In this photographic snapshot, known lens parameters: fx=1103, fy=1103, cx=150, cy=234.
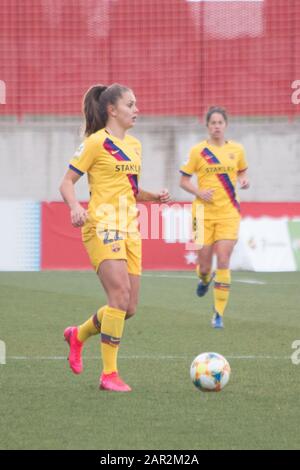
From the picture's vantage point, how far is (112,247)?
6.52 metres

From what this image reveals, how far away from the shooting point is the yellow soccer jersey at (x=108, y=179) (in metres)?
6.58

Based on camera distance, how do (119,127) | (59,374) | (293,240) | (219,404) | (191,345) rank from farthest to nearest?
(293,240) → (191,345) → (59,374) → (119,127) → (219,404)

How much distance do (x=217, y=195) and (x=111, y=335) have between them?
169 inches

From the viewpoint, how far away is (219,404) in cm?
605

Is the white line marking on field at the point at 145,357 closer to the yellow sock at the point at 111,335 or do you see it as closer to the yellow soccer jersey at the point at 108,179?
the yellow sock at the point at 111,335

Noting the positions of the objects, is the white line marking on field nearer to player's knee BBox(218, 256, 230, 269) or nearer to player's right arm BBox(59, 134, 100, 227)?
player's right arm BBox(59, 134, 100, 227)

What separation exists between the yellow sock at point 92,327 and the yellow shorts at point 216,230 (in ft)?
12.1

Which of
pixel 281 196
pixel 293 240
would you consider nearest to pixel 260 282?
pixel 293 240

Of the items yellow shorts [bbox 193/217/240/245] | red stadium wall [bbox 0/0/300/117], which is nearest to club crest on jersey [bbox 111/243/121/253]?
A: yellow shorts [bbox 193/217/240/245]

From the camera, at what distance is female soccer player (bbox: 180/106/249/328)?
408 inches

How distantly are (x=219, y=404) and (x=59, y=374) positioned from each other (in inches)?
58.6

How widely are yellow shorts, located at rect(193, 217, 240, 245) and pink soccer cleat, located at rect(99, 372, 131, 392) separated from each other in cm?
410

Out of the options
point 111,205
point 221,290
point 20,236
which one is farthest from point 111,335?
point 20,236

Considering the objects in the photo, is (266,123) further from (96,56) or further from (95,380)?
(95,380)
